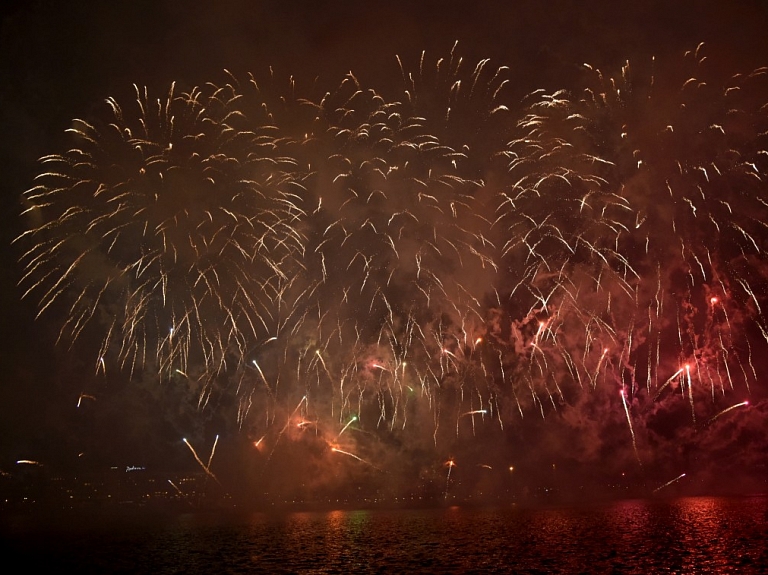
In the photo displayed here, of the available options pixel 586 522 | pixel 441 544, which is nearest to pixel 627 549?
pixel 441 544

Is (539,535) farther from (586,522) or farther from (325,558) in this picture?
(325,558)

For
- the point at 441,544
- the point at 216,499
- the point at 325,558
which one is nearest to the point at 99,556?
the point at 325,558

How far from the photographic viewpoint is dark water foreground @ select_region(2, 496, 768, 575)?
30562 millimetres

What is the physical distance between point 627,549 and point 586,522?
735 inches

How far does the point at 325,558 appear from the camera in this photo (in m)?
34.2

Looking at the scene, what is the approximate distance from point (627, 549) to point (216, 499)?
66.4 metres

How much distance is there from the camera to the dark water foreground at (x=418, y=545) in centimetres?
3056

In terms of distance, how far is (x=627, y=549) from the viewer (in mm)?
35375

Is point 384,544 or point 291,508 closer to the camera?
point 384,544

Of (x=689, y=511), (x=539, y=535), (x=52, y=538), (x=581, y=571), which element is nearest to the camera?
(x=581, y=571)

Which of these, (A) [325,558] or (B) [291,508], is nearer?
(A) [325,558]

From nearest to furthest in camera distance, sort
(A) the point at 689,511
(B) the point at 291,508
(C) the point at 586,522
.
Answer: (C) the point at 586,522 → (A) the point at 689,511 → (B) the point at 291,508

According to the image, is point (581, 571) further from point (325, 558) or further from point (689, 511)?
point (689, 511)

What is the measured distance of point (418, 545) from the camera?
A: 39.2 metres
